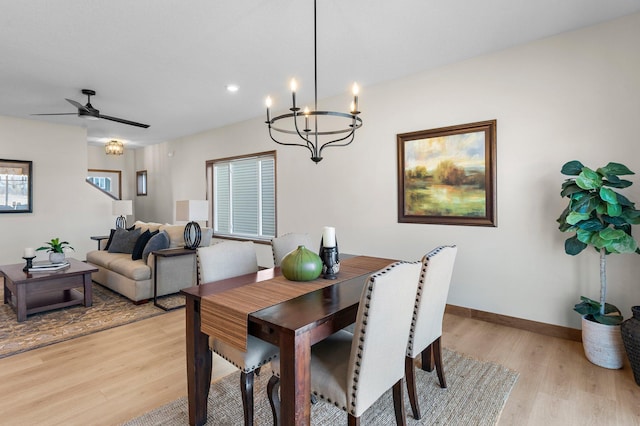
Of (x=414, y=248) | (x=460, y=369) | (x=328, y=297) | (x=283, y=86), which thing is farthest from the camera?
(x=283, y=86)

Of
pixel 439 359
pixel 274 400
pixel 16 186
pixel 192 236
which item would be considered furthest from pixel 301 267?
pixel 16 186

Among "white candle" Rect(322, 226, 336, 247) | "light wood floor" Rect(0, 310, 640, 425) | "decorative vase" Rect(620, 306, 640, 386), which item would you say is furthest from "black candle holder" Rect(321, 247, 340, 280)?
"decorative vase" Rect(620, 306, 640, 386)

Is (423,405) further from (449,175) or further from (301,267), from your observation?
(449,175)

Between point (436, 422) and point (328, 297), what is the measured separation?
97cm

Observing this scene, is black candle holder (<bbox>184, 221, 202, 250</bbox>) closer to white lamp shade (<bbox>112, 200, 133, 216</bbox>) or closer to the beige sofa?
the beige sofa

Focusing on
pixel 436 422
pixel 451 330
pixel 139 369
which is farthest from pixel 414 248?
pixel 139 369

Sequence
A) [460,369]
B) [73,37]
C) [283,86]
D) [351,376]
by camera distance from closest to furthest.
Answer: [351,376] → [460,369] → [73,37] → [283,86]

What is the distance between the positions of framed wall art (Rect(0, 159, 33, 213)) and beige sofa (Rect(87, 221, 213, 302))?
2.03m

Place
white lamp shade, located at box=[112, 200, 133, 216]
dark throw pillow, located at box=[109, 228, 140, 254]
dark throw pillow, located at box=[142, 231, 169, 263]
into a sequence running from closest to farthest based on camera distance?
1. dark throw pillow, located at box=[142, 231, 169, 263]
2. dark throw pillow, located at box=[109, 228, 140, 254]
3. white lamp shade, located at box=[112, 200, 133, 216]

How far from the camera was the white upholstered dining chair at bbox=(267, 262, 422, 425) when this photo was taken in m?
1.31

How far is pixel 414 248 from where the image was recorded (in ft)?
12.1

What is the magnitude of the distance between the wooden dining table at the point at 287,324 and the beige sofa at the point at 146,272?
2433 mm

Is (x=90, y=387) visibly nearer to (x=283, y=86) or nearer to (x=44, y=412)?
(x=44, y=412)

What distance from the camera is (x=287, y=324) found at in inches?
52.2
